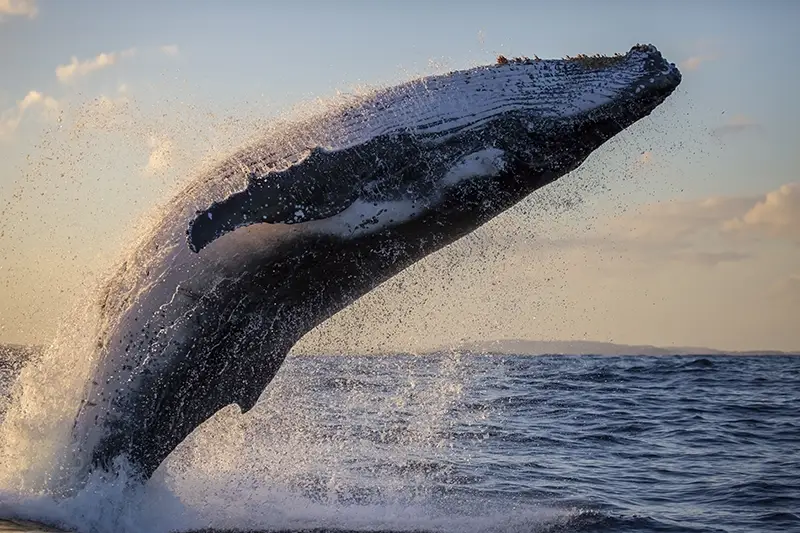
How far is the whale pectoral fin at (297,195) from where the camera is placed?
8.00 meters

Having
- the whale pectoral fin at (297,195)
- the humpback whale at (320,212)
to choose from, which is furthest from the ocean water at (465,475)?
the whale pectoral fin at (297,195)

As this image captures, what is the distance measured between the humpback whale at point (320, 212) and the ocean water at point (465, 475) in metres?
1.20

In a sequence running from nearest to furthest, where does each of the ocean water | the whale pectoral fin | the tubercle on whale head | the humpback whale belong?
the whale pectoral fin → the tubercle on whale head → the humpback whale → the ocean water

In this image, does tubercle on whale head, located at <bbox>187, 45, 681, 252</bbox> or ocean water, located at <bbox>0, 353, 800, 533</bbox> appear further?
ocean water, located at <bbox>0, 353, 800, 533</bbox>

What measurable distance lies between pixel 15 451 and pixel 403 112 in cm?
527

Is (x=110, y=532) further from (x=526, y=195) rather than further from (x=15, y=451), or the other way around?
(x=526, y=195)

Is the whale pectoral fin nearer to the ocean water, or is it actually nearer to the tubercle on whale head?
the tubercle on whale head

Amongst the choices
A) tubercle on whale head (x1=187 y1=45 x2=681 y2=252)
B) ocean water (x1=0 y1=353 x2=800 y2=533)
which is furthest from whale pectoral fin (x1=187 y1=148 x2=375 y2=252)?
ocean water (x1=0 y1=353 x2=800 y2=533)

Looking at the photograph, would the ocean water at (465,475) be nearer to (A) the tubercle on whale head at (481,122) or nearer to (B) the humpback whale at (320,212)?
(B) the humpback whale at (320,212)

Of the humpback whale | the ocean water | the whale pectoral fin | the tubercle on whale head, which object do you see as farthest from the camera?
the ocean water

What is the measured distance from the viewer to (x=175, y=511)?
9195 millimetres

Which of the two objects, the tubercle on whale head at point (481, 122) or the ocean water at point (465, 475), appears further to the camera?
the ocean water at point (465, 475)

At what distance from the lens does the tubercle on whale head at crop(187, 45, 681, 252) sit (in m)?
8.15

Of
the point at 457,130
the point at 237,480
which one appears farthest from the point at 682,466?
the point at 457,130
